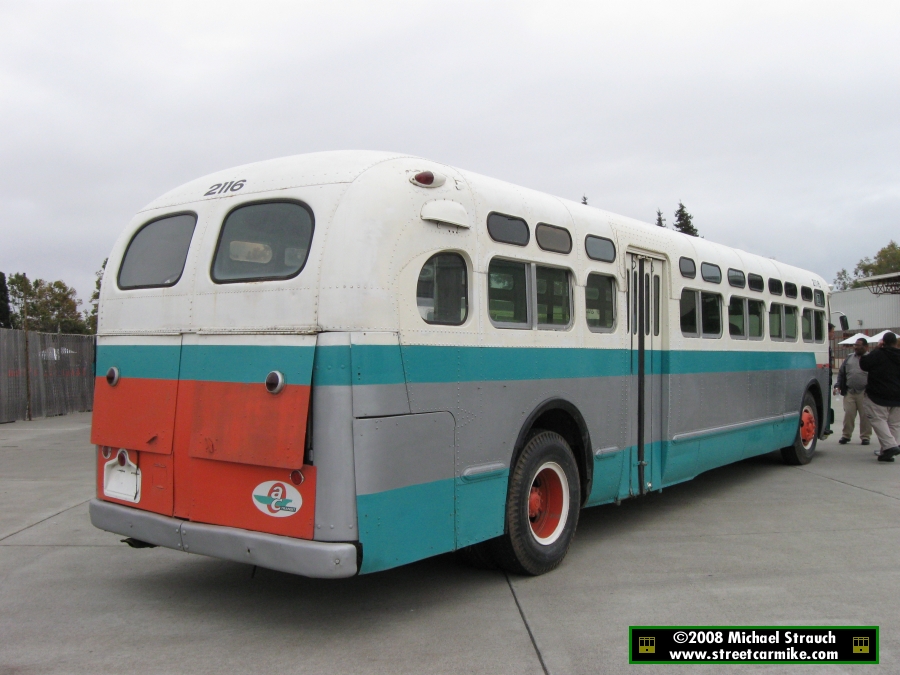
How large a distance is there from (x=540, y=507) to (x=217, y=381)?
2.59 meters

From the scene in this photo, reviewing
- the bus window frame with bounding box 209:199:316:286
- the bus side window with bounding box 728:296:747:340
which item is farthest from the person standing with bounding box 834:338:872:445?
the bus window frame with bounding box 209:199:316:286

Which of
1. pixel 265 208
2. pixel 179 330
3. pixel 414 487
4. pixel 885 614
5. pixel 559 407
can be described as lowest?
pixel 885 614

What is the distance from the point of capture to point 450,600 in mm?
5227

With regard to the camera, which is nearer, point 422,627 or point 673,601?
point 422,627

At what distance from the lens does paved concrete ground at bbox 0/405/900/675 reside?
4285mm

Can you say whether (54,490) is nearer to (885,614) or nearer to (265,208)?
(265,208)

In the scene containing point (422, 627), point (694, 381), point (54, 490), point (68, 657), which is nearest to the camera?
point (68, 657)

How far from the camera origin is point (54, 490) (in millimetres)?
9352

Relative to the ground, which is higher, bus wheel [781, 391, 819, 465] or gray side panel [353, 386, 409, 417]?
gray side panel [353, 386, 409, 417]

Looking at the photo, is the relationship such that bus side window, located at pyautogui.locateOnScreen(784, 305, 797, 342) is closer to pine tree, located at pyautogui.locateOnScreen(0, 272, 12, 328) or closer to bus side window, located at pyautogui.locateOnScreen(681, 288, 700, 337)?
bus side window, located at pyautogui.locateOnScreen(681, 288, 700, 337)

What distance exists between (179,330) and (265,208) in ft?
3.13

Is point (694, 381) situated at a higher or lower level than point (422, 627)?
higher

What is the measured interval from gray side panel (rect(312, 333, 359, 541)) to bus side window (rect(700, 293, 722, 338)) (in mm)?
5141

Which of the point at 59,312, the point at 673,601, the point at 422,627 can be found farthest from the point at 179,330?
the point at 59,312
